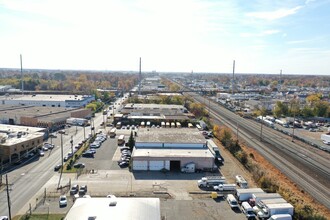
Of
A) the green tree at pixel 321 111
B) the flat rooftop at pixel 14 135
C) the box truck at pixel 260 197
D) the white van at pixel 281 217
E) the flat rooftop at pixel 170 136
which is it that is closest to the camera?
the white van at pixel 281 217

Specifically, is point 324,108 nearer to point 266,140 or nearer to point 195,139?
point 266,140

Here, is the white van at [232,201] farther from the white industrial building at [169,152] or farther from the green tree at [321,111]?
the green tree at [321,111]

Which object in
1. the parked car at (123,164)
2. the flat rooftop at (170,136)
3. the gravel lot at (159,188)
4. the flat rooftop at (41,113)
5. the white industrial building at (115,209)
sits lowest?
the gravel lot at (159,188)

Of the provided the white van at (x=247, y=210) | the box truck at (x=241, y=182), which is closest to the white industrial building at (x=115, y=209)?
the white van at (x=247, y=210)

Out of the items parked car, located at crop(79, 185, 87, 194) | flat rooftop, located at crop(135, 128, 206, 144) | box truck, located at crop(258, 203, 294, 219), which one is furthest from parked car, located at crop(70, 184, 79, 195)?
box truck, located at crop(258, 203, 294, 219)

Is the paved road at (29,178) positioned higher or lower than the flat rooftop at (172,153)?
lower

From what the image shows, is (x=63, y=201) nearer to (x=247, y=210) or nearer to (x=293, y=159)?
(x=247, y=210)

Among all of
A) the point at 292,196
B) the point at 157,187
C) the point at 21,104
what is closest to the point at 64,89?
the point at 21,104
